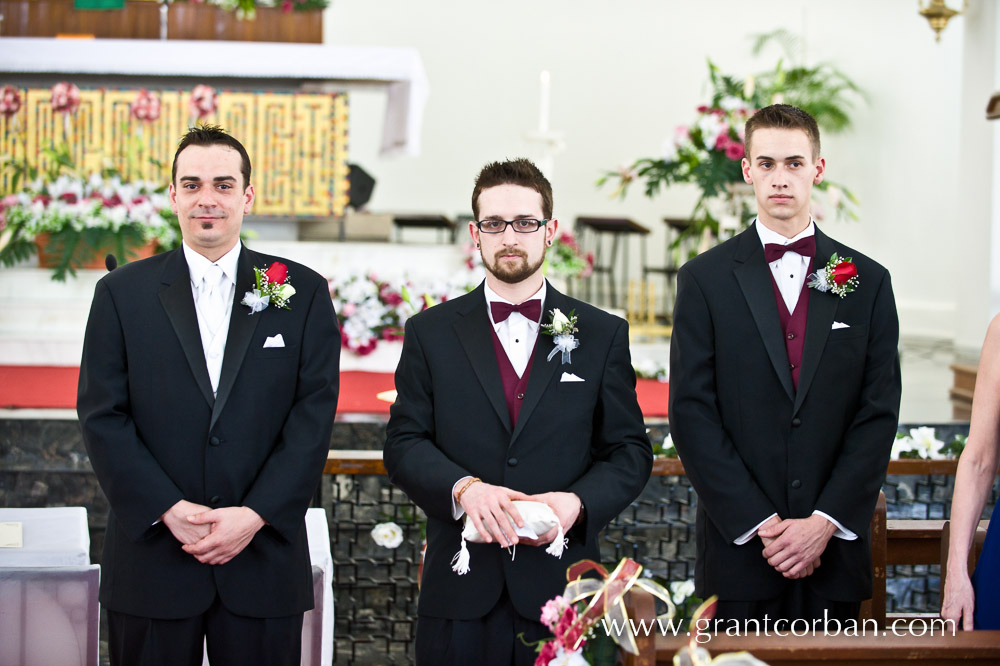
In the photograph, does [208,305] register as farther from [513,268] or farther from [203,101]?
[203,101]

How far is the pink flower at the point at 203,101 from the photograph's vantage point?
744 centimetres

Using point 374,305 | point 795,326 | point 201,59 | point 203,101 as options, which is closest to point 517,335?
point 795,326

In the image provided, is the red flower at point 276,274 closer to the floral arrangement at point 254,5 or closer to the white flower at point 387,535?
the white flower at point 387,535

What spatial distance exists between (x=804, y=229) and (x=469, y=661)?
139 centimetres

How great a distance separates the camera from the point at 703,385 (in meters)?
2.61

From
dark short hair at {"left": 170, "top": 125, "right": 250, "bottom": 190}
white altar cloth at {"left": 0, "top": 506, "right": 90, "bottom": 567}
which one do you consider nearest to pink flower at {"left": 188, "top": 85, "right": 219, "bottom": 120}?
white altar cloth at {"left": 0, "top": 506, "right": 90, "bottom": 567}

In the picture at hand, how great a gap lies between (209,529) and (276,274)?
0.64m

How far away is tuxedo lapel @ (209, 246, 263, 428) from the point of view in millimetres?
2510

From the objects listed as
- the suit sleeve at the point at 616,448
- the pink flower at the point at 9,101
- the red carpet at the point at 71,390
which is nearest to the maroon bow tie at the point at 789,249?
the suit sleeve at the point at 616,448

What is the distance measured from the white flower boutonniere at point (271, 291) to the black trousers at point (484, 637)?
2.82 ft

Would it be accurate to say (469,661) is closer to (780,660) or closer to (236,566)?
(236,566)

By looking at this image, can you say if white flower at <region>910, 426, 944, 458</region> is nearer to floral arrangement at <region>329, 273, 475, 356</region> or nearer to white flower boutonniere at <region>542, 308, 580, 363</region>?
floral arrangement at <region>329, 273, 475, 356</region>

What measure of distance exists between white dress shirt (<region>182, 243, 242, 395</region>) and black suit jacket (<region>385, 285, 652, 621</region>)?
45 centimetres

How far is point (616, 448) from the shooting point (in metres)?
2.55
